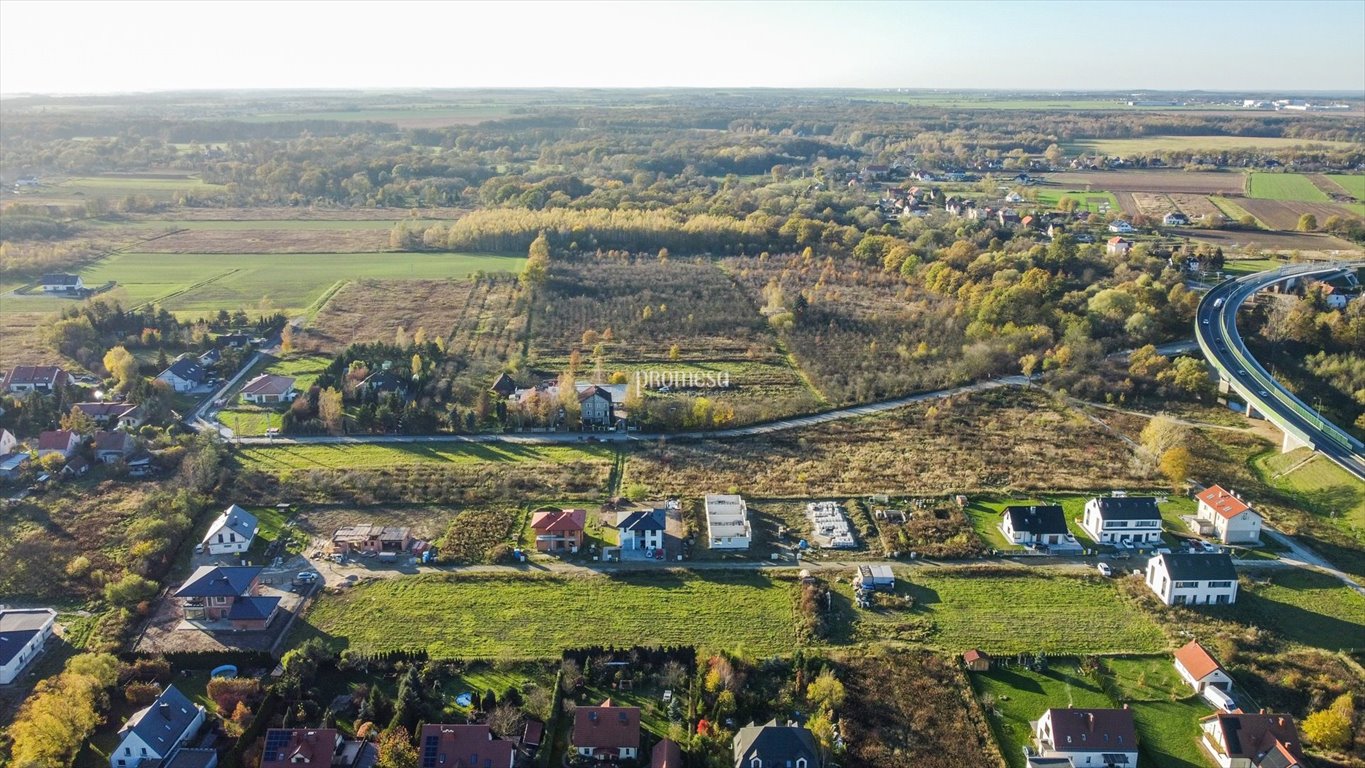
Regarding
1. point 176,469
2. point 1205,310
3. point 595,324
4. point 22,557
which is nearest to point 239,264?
point 595,324

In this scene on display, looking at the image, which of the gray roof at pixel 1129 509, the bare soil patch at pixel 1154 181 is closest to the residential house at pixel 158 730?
the gray roof at pixel 1129 509

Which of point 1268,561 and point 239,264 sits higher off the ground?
point 239,264

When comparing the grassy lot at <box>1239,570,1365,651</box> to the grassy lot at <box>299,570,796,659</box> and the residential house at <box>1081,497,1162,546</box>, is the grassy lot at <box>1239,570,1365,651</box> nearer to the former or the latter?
the residential house at <box>1081,497,1162,546</box>

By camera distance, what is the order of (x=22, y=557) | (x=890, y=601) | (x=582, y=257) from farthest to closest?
(x=582, y=257) → (x=22, y=557) → (x=890, y=601)

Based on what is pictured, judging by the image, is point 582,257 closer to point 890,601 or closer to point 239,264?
point 239,264

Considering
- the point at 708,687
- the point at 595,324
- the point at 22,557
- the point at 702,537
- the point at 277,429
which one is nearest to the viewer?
the point at 708,687

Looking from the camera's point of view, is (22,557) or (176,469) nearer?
(22,557)

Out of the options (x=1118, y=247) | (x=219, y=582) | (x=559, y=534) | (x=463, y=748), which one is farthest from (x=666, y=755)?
(x=1118, y=247)
